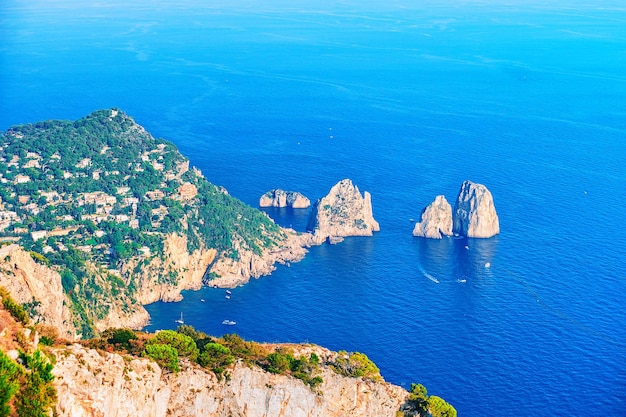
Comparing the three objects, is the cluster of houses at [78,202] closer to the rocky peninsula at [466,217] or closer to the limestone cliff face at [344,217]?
the limestone cliff face at [344,217]

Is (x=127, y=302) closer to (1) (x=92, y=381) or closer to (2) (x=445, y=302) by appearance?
(2) (x=445, y=302)

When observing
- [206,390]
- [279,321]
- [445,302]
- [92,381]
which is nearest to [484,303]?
[445,302]

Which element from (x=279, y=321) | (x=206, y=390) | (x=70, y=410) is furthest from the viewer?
(x=279, y=321)

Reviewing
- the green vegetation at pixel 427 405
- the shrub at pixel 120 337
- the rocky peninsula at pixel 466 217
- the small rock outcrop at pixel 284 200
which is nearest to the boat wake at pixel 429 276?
the rocky peninsula at pixel 466 217

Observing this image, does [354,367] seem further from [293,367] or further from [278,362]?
[278,362]

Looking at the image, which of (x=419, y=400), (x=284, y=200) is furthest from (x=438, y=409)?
(x=284, y=200)
